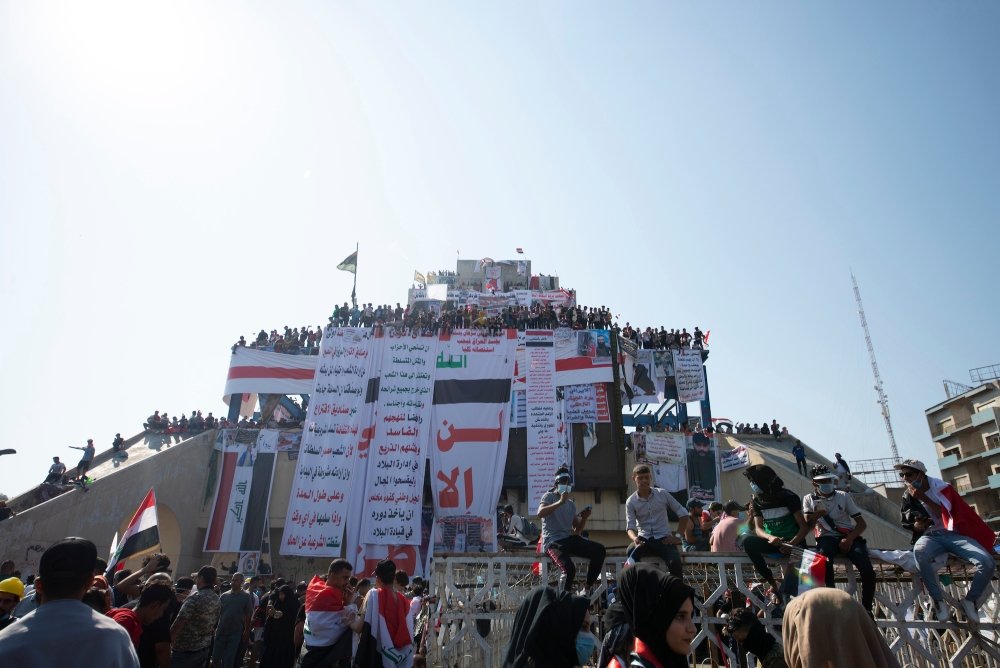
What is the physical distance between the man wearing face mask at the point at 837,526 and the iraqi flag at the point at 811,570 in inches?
4.0

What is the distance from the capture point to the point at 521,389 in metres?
18.0

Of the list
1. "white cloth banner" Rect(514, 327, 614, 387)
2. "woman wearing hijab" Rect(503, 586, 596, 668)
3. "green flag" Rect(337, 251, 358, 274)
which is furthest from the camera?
"green flag" Rect(337, 251, 358, 274)

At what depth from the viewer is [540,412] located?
17.4 meters

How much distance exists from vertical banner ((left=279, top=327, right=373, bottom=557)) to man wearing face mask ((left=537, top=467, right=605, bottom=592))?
40.3ft

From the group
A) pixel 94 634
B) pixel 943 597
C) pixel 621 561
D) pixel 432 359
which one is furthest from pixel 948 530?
pixel 432 359

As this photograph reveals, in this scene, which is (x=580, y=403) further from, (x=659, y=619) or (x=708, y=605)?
(x=659, y=619)

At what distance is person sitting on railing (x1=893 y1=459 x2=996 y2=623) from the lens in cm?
442

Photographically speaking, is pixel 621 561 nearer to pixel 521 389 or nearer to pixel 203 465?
pixel 521 389

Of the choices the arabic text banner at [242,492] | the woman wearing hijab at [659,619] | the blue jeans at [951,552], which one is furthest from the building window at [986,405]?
the woman wearing hijab at [659,619]

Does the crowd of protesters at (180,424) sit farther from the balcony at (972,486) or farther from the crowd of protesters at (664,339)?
the balcony at (972,486)

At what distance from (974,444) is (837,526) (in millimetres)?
38570

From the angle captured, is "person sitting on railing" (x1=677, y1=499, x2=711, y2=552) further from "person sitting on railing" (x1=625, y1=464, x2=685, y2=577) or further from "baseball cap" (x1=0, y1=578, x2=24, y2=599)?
"baseball cap" (x1=0, y1=578, x2=24, y2=599)

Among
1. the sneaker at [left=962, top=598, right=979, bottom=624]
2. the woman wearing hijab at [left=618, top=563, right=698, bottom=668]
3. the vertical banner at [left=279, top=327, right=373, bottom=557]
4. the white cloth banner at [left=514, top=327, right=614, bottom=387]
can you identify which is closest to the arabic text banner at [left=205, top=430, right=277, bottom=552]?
the vertical banner at [left=279, top=327, right=373, bottom=557]

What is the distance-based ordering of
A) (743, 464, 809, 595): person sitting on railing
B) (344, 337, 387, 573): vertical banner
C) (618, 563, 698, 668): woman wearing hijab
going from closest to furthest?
(618, 563, 698, 668): woman wearing hijab → (743, 464, 809, 595): person sitting on railing → (344, 337, 387, 573): vertical banner
